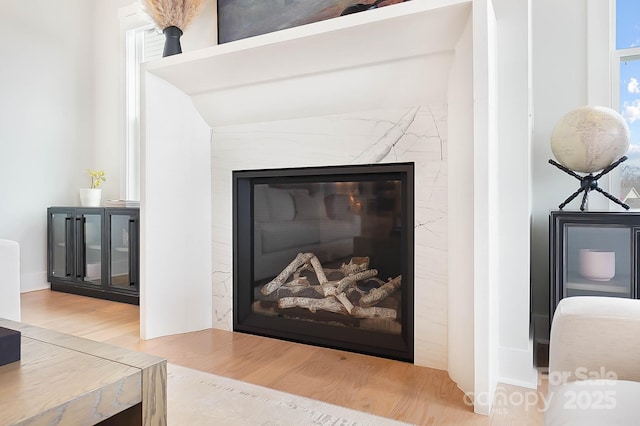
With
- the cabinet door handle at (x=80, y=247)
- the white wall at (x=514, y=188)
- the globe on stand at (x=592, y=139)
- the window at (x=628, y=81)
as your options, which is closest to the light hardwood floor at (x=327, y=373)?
the white wall at (x=514, y=188)

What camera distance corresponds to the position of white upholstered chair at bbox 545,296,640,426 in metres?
0.77

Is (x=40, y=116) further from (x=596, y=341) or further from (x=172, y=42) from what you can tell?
(x=596, y=341)

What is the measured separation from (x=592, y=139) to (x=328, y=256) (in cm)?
136

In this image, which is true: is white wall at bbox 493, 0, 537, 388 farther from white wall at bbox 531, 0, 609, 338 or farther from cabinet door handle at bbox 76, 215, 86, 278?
cabinet door handle at bbox 76, 215, 86, 278

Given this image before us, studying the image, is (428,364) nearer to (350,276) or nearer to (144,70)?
(350,276)

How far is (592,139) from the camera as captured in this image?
5.60 ft

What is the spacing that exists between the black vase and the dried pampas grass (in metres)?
0.04

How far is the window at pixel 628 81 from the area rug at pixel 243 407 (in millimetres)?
1609

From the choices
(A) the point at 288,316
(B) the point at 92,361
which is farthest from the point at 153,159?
(B) the point at 92,361

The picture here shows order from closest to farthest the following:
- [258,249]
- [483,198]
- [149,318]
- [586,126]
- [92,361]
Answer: [92,361] → [483,198] → [586,126] → [149,318] → [258,249]

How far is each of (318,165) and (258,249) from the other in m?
0.67

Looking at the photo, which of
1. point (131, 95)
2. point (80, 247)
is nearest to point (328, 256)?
point (80, 247)

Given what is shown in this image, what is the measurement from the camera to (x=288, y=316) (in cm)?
243

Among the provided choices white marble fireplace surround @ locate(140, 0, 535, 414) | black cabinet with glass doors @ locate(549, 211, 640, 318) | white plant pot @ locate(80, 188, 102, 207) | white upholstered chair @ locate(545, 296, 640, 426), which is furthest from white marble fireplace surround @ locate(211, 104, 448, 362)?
white plant pot @ locate(80, 188, 102, 207)
